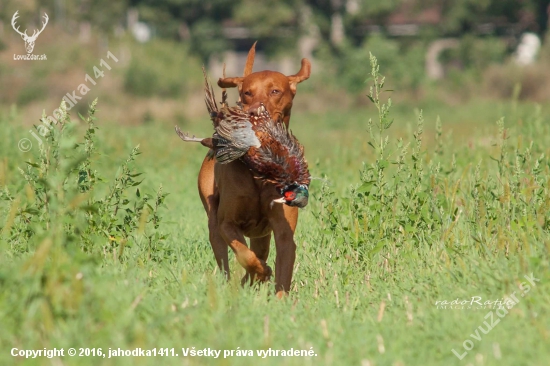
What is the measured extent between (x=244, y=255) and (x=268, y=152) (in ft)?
2.34

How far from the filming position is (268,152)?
4.74 metres

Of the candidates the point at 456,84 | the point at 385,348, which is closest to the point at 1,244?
the point at 385,348

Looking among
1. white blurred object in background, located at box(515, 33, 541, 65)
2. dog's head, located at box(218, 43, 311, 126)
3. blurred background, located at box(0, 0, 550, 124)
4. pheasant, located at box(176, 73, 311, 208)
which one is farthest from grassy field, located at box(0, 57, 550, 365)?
white blurred object in background, located at box(515, 33, 541, 65)

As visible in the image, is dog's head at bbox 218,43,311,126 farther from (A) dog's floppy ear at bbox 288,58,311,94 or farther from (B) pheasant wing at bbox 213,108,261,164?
(B) pheasant wing at bbox 213,108,261,164

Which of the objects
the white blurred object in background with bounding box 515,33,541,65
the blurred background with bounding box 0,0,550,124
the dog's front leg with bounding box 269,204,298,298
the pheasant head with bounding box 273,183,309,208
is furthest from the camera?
the white blurred object in background with bounding box 515,33,541,65

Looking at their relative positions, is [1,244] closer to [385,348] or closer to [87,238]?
[87,238]

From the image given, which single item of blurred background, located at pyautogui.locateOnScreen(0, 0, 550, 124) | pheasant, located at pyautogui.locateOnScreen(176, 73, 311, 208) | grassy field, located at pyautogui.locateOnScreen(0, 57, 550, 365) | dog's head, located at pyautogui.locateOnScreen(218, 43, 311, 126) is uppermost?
blurred background, located at pyautogui.locateOnScreen(0, 0, 550, 124)

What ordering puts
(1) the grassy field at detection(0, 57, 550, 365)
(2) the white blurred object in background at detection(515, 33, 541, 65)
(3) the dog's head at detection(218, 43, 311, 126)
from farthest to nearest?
(2) the white blurred object in background at detection(515, 33, 541, 65)
(3) the dog's head at detection(218, 43, 311, 126)
(1) the grassy field at detection(0, 57, 550, 365)

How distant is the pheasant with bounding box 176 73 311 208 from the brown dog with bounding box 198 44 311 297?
169 millimetres

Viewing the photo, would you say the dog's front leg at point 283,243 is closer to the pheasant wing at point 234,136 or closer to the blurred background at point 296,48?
the pheasant wing at point 234,136

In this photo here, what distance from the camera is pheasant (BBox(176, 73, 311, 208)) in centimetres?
474

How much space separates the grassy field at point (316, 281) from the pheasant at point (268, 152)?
630 mm

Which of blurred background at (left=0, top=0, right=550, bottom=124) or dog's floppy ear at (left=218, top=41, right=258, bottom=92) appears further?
blurred background at (left=0, top=0, right=550, bottom=124)

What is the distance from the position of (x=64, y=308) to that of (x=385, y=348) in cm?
142
